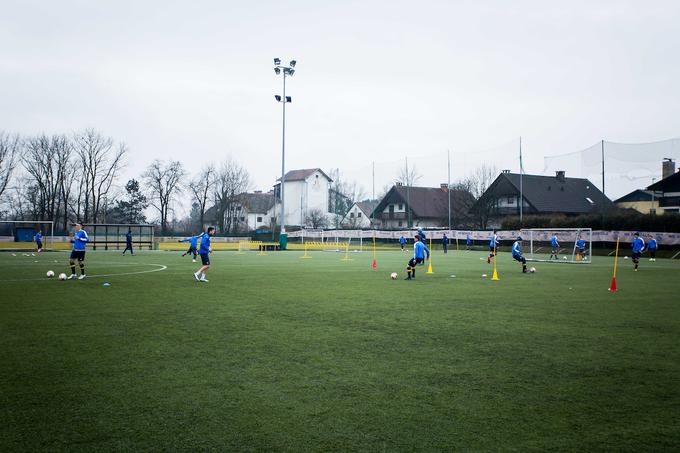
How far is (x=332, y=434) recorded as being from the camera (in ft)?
15.4

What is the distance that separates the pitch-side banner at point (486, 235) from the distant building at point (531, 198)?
7.83m

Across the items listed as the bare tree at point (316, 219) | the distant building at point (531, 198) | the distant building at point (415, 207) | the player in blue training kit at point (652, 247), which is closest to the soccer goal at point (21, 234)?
the bare tree at point (316, 219)

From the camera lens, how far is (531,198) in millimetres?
65312

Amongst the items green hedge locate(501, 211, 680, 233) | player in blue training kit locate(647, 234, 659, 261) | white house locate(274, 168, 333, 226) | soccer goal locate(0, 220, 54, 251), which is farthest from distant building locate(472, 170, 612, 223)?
soccer goal locate(0, 220, 54, 251)

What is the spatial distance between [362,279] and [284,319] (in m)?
10.0

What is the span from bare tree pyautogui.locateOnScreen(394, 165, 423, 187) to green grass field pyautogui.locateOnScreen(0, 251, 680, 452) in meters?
62.6

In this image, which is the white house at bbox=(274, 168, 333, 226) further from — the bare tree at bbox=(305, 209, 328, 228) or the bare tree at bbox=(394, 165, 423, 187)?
the bare tree at bbox=(394, 165, 423, 187)

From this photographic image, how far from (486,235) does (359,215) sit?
4238cm

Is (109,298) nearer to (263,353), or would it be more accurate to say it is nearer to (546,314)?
(263,353)

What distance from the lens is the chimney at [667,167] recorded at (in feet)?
151

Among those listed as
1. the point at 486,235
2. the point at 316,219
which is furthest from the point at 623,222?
the point at 316,219

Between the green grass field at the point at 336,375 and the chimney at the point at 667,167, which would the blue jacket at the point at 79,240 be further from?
the chimney at the point at 667,167

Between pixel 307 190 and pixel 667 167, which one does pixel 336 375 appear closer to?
pixel 667 167

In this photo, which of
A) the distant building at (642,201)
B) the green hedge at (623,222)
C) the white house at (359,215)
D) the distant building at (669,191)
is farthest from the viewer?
the white house at (359,215)
